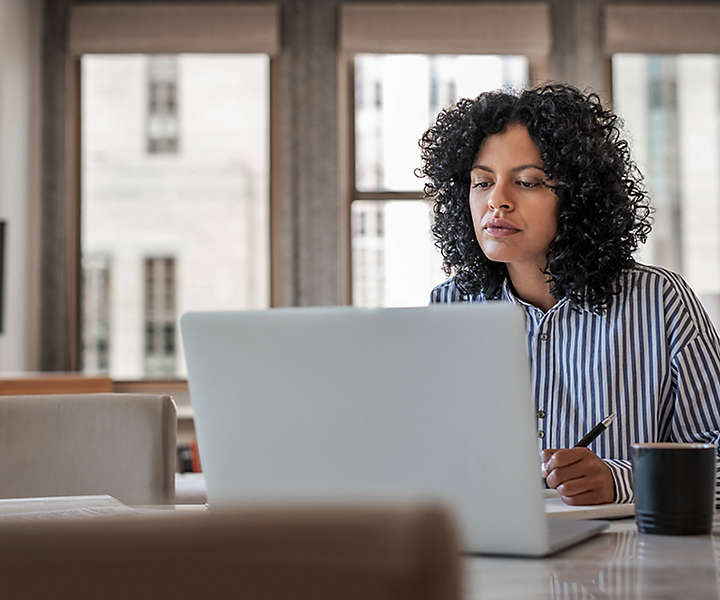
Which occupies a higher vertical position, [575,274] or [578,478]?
[575,274]

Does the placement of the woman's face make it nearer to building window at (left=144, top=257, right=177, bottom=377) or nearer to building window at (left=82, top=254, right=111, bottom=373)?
building window at (left=144, top=257, right=177, bottom=377)

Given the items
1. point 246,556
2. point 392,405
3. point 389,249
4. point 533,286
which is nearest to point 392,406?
point 392,405

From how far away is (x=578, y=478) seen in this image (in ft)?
3.78

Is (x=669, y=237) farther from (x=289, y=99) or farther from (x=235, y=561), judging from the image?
(x=235, y=561)

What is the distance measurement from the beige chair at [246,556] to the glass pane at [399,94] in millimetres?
4761

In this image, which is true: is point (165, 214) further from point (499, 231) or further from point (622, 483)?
point (622, 483)

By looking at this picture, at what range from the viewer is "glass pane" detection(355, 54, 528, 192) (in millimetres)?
5035

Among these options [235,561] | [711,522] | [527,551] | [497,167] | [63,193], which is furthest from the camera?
[63,193]

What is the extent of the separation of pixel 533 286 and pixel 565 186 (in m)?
0.17

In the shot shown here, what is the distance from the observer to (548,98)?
173cm

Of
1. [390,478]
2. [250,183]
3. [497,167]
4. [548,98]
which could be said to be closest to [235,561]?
[390,478]

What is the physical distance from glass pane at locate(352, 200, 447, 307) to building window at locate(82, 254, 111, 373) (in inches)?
48.2

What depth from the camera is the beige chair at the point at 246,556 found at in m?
0.28

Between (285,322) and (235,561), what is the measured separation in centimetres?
55
